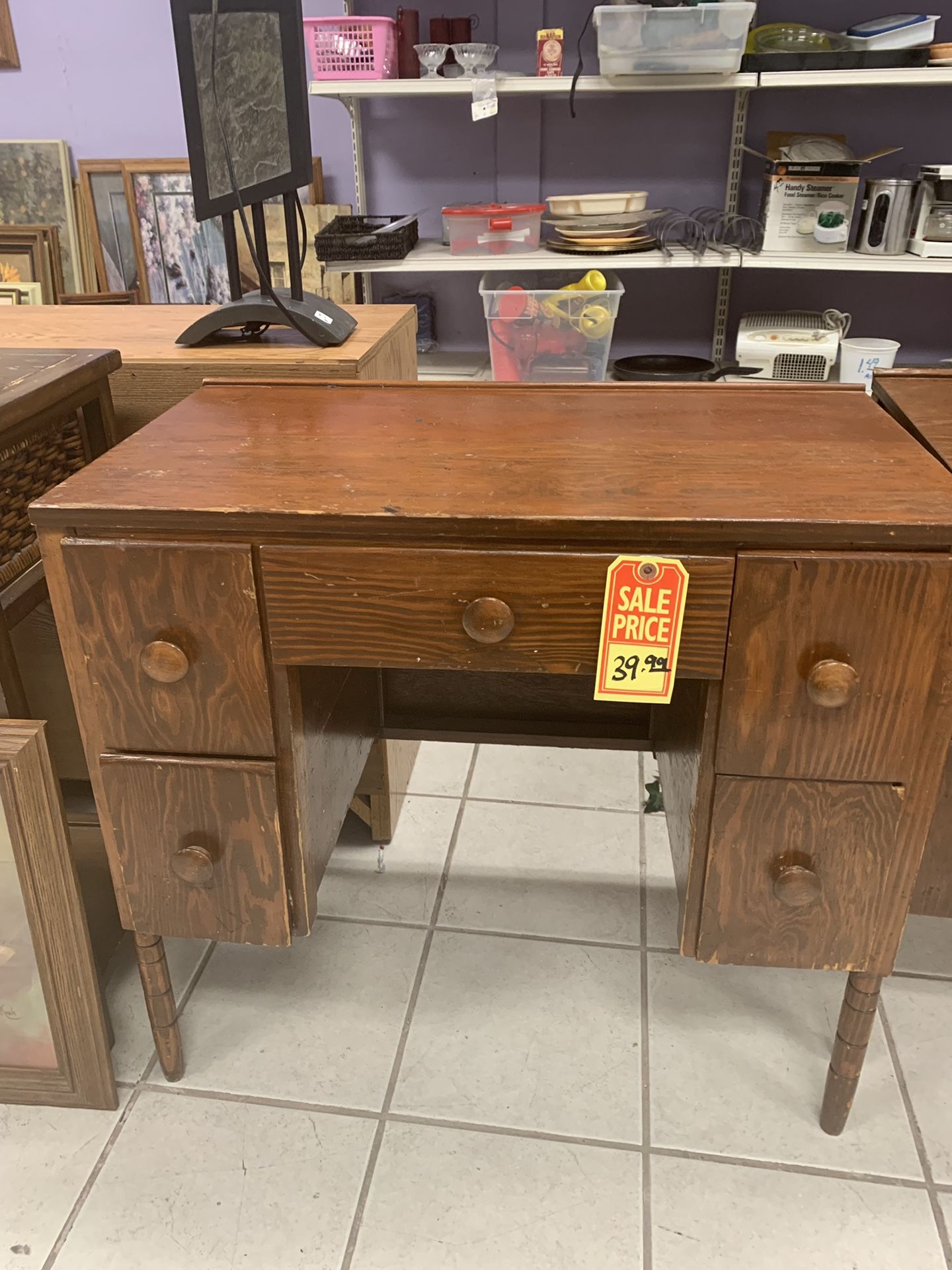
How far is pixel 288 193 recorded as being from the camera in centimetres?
136

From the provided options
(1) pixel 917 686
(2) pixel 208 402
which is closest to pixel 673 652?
(1) pixel 917 686

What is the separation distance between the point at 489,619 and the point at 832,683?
31cm

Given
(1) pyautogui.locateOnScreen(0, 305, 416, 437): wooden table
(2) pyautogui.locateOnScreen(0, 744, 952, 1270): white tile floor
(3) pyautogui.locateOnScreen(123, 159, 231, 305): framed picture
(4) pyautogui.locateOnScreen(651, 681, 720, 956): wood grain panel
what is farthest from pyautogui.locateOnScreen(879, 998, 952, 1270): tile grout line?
(3) pyautogui.locateOnScreen(123, 159, 231, 305): framed picture

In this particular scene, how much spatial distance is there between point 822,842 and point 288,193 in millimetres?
1133

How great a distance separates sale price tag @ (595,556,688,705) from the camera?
2.68ft

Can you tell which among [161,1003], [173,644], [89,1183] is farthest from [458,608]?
[89,1183]

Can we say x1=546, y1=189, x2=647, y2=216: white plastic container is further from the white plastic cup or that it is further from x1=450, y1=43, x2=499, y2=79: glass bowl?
the white plastic cup

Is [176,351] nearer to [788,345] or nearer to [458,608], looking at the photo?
[458,608]

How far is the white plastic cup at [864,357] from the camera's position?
97.7 inches

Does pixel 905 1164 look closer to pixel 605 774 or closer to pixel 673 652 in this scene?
pixel 673 652

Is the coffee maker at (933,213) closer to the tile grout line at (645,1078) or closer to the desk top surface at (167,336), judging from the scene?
the desk top surface at (167,336)

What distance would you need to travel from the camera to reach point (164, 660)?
0.89m

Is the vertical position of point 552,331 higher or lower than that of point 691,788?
higher

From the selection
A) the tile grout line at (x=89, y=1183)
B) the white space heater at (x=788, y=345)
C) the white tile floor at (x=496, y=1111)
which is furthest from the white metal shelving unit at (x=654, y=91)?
the tile grout line at (x=89, y=1183)
